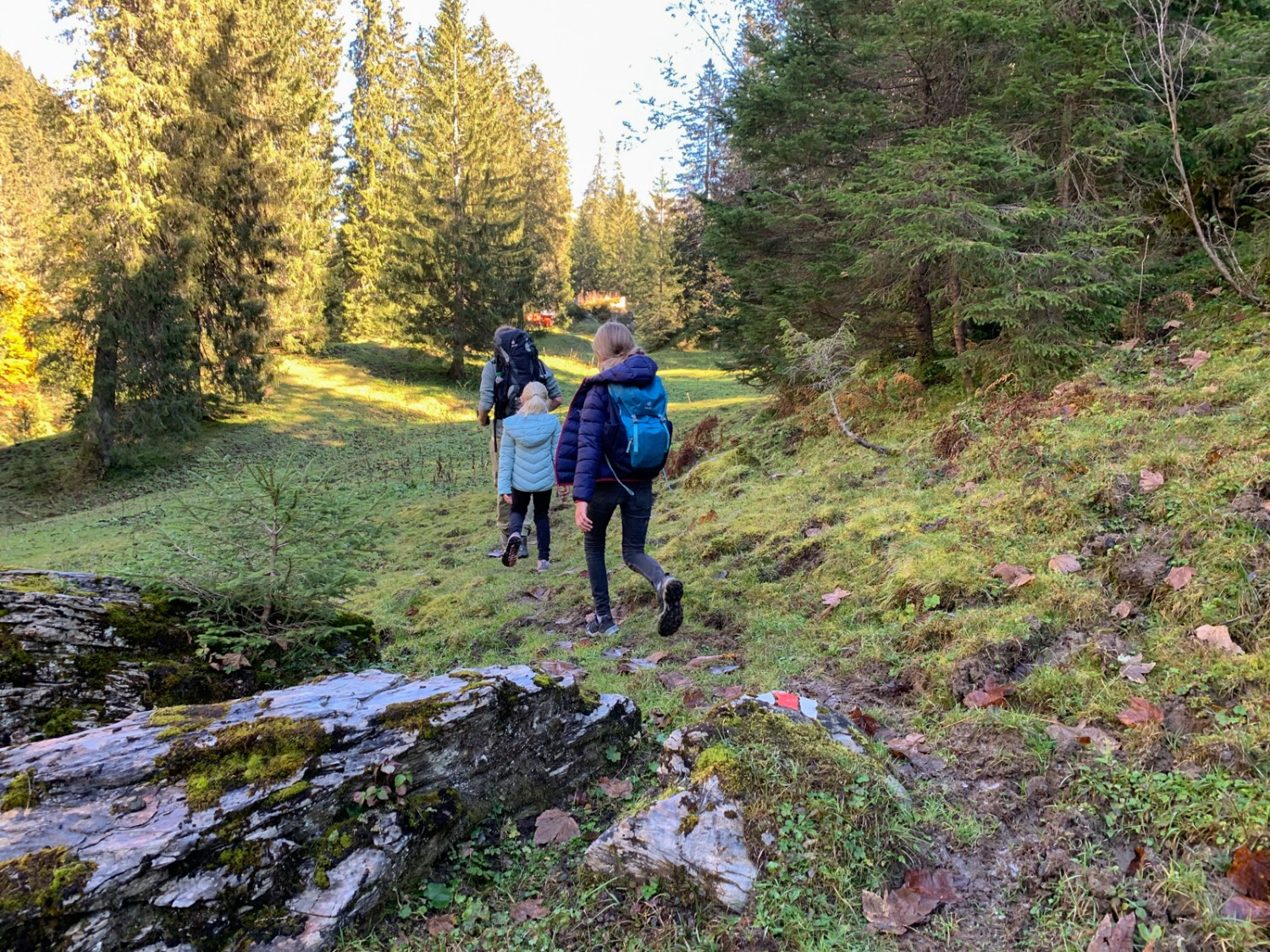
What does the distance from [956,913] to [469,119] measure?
29383 millimetres

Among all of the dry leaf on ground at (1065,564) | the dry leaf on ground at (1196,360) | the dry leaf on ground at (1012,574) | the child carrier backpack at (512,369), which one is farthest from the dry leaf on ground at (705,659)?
the dry leaf on ground at (1196,360)

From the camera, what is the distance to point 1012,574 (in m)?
3.83

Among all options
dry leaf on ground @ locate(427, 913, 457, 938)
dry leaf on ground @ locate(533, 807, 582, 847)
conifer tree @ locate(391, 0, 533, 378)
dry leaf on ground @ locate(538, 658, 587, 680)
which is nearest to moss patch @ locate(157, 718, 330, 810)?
dry leaf on ground @ locate(427, 913, 457, 938)

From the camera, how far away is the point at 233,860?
212cm

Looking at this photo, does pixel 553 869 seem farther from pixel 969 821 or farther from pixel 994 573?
pixel 994 573

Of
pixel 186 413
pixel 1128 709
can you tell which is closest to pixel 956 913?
pixel 1128 709

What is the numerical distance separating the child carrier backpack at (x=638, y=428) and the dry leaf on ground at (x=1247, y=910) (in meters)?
3.25

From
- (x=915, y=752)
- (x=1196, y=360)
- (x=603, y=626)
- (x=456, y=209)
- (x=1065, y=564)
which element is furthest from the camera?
(x=456, y=209)

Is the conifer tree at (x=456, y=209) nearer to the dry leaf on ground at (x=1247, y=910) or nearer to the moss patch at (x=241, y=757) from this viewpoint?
the moss patch at (x=241, y=757)

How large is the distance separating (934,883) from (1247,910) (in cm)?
79

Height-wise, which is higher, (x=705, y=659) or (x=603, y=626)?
(x=705, y=659)

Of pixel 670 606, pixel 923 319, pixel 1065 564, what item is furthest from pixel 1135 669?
pixel 923 319

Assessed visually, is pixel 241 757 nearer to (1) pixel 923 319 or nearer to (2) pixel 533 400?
(2) pixel 533 400

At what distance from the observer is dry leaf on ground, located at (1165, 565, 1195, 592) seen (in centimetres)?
312
